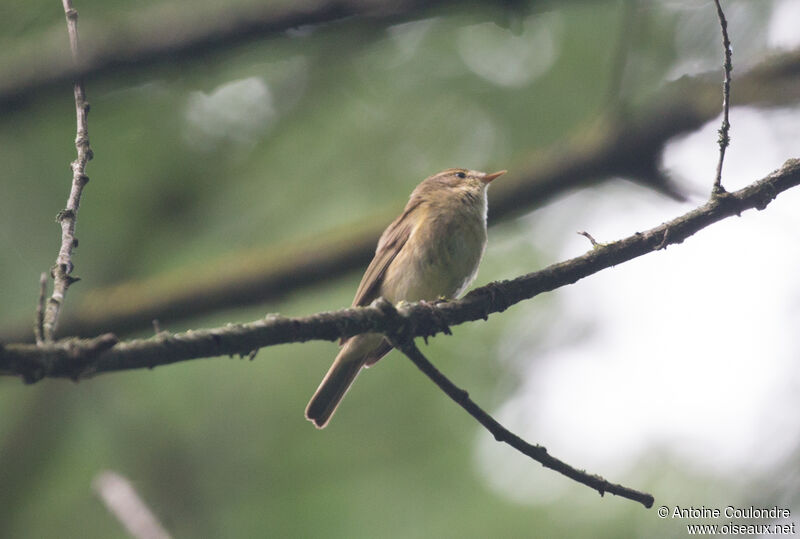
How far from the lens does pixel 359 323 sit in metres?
2.64

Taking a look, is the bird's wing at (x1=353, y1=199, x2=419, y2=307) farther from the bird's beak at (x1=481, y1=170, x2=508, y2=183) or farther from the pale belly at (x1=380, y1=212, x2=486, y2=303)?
the bird's beak at (x1=481, y1=170, x2=508, y2=183)

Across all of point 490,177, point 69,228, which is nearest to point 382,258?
point 490,177

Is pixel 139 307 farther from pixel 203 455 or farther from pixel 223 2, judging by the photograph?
pixel 223 2

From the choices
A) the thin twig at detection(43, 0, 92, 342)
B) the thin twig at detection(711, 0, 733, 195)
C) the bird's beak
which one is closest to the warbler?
the bird's beak

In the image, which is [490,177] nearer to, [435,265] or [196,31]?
[435,265]

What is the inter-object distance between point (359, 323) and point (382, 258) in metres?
2.46

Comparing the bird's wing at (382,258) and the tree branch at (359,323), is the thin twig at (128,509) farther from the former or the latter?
the bird's wing at (382,258)

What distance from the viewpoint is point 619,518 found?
5820mm

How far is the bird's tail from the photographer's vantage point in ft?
15.6

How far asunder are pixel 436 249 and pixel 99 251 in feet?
9.92

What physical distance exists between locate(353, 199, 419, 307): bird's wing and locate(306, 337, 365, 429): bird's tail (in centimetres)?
38

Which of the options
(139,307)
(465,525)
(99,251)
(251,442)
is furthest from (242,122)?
(465,525)

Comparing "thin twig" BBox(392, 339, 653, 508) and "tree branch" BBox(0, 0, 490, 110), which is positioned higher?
"tree branch" BBox(0, 0, 490, 110)

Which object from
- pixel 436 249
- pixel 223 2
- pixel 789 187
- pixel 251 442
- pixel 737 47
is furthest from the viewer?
pixel 251 442
